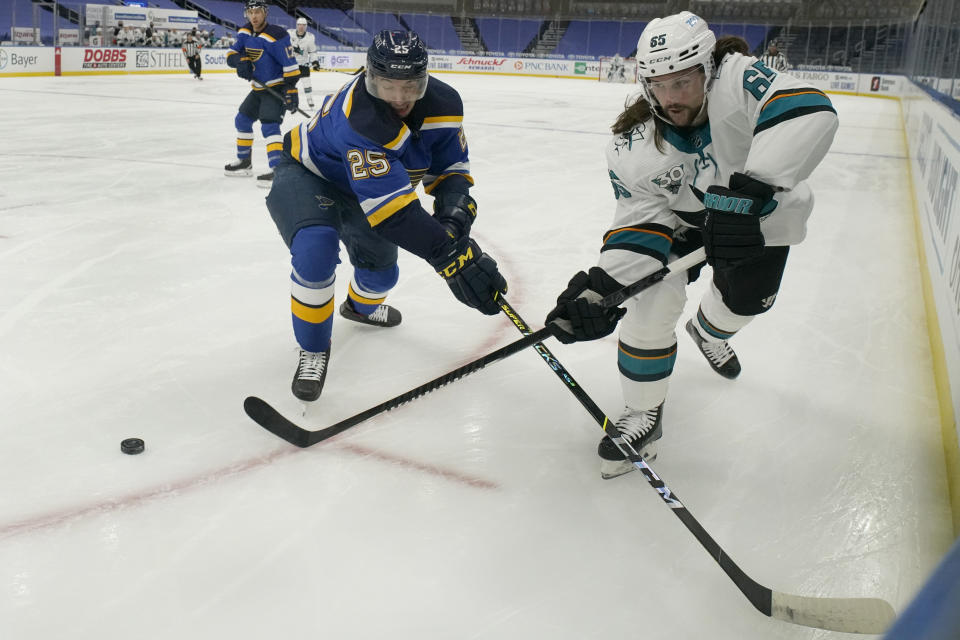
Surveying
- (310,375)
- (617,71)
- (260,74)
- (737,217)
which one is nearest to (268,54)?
(260,74)

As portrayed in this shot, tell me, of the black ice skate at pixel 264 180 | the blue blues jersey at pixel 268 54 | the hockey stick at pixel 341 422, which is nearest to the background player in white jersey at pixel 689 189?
the hockey stick at pixel 341 422

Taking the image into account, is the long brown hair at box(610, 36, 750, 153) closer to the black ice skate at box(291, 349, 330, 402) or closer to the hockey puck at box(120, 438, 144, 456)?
the black ice skate at box(291, 349, 330, 402)

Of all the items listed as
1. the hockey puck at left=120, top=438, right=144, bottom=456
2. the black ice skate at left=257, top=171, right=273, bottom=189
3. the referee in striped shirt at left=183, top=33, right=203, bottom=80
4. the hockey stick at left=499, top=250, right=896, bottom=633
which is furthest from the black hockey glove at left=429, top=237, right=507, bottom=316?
the referee in striped shirt at left=183, top=33, right=203, bottom=80

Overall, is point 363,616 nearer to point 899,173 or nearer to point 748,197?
point 748,197

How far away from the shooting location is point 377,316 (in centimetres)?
261

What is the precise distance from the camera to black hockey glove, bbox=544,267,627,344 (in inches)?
63.7

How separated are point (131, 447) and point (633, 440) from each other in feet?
3.63

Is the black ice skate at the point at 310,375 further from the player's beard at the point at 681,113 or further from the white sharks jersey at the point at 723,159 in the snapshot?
the player's beard at the point at 681,113

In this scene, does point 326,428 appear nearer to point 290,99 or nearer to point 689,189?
point 689,189

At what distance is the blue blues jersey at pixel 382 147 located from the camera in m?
1.85

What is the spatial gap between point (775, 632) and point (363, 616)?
0.66 metres

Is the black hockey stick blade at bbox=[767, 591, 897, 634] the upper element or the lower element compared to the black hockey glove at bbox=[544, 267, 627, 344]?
Answer: lower

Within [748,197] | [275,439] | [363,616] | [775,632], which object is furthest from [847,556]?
[275,439]

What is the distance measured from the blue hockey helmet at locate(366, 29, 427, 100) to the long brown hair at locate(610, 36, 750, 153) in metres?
0.47
